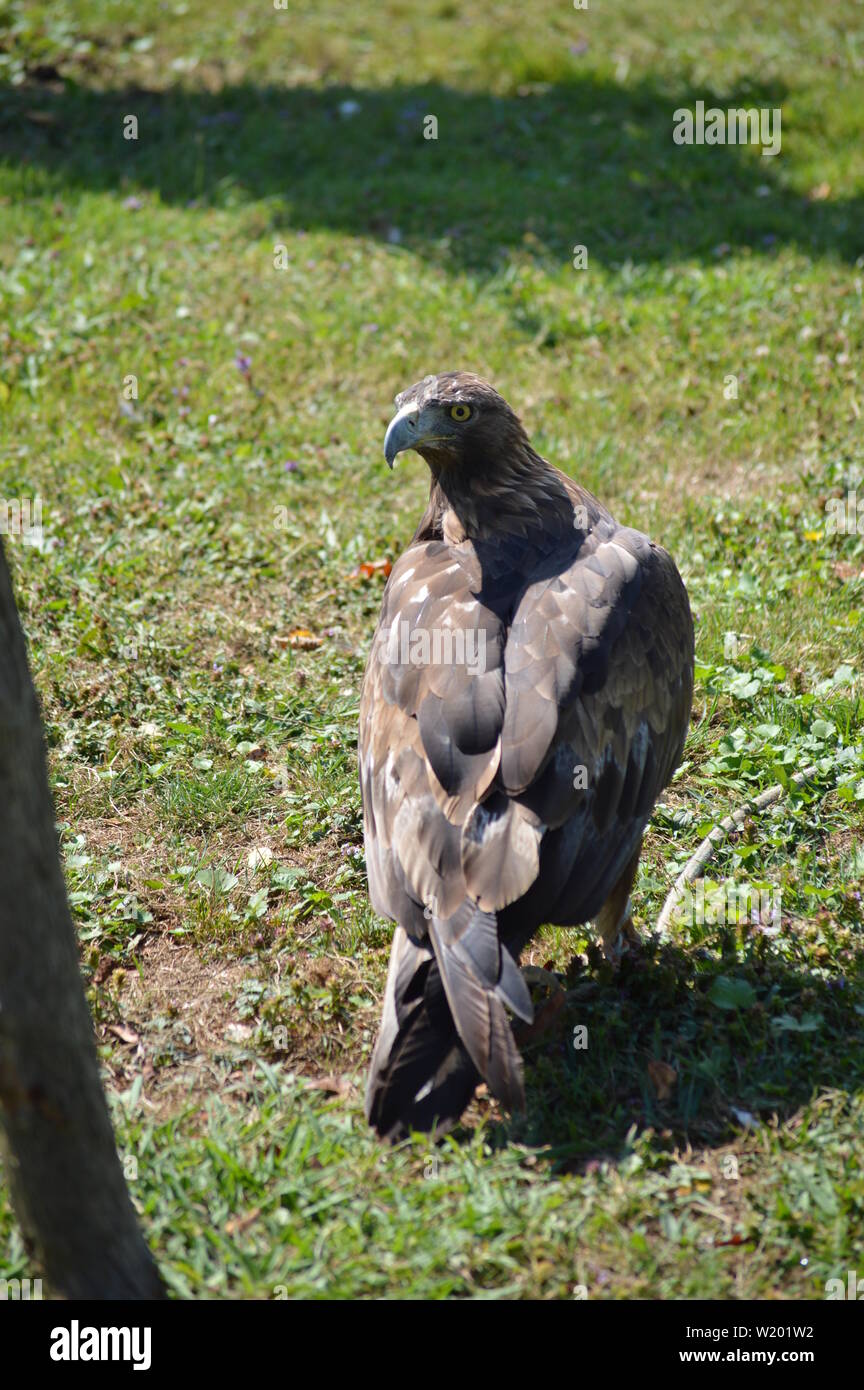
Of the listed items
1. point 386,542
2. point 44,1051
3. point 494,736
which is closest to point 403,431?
point 494,736

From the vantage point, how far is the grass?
346cm

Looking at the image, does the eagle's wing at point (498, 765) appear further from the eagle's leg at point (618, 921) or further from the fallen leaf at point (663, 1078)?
the fallen leaf at point (663, 1078)

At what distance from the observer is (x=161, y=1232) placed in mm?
3322

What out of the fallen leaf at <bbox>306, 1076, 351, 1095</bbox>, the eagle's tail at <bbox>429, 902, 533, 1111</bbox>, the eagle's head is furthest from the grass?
the eagle's head

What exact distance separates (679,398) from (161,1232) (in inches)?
240

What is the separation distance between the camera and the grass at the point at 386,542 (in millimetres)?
3465

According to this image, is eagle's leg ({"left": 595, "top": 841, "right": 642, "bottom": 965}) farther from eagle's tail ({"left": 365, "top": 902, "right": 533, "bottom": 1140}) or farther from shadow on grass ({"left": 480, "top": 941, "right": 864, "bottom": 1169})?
eagle's tail ({"left": 365, "top": 902, "right": 533, "bottom": 1140})

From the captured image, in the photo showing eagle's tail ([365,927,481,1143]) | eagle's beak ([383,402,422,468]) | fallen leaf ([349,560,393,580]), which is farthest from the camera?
fallen leaf ([349,560,393,580])

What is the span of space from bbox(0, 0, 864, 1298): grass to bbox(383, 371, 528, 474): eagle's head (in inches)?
52.3

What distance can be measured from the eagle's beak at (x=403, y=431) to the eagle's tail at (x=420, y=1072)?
2.05 meters

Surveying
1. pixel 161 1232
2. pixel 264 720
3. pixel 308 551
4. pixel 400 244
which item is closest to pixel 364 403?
pixel 308 551

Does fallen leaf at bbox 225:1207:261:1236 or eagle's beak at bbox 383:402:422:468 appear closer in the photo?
fallen leaf at bbox 225:1207:261:1236

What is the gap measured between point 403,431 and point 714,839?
1943mm
